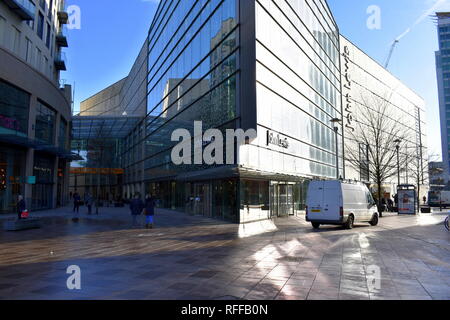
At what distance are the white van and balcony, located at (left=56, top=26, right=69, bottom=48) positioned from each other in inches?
1400

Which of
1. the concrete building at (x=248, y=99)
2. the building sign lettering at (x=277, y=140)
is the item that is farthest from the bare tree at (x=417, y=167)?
the building sign lettering at (x=277, y=140)

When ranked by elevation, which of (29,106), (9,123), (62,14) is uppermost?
(62,14)

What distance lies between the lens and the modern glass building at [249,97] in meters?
22.7

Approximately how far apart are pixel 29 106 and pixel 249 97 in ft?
61.6

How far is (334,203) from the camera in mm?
17141

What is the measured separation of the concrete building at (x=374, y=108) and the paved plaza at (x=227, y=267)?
22562 mm

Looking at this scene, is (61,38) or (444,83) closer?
(61,38)

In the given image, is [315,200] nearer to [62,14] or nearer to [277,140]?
[277,140]

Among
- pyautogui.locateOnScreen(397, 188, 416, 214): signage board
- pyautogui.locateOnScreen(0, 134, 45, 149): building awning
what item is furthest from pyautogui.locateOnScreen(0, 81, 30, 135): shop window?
pyautogui.locateOnScreen(397, 188, 416, 214): signage board

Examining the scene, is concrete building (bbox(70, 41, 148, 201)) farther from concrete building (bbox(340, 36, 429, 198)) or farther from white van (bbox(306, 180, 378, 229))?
concrete building (bbox(340, 36, 429, 198))

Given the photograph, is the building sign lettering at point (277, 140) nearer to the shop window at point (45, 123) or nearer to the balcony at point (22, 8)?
the shop window at point (45, 123)

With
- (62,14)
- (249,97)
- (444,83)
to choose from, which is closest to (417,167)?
(249,97)

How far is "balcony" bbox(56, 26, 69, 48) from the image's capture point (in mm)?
40094
